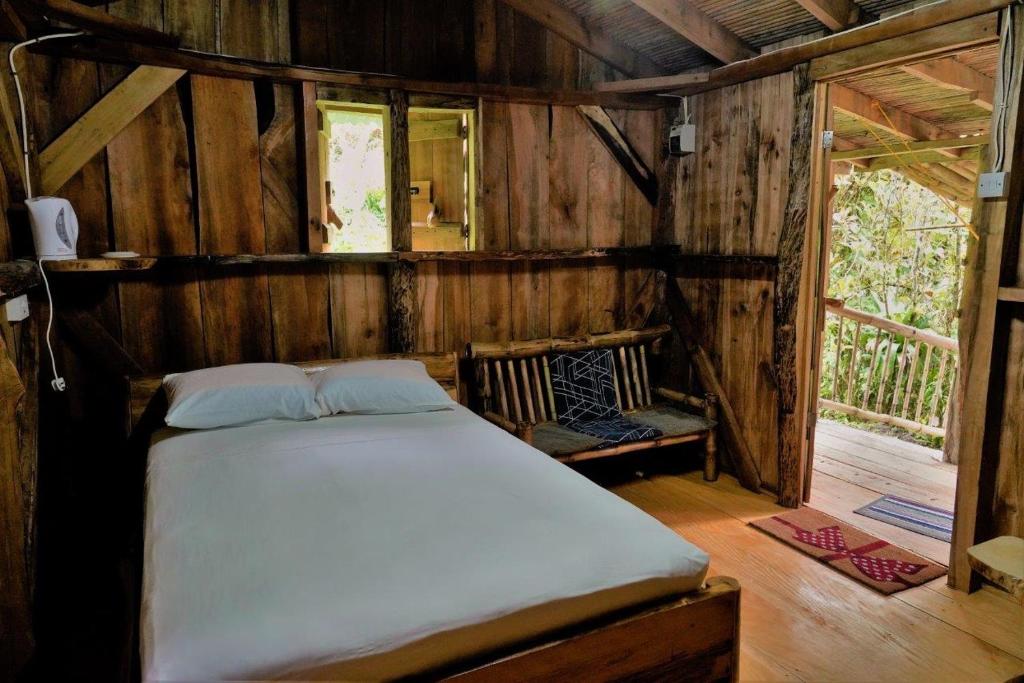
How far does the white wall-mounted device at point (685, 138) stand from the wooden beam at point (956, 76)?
116 cm

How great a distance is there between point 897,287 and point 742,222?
3.74m

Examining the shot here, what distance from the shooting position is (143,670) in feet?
4.42

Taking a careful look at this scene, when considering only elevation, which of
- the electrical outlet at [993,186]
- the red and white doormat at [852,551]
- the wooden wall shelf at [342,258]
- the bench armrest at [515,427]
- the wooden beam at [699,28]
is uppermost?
the wooden beam at [699,28]

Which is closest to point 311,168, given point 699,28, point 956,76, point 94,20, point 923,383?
point 94,20

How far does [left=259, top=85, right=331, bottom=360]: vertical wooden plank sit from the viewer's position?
340 cm

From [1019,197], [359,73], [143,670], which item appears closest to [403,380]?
[359,73]

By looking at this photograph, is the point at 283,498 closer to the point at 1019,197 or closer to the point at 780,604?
the point at 780,604

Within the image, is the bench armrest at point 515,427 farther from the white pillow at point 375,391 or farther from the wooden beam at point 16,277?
the wooden beam at point 16,277

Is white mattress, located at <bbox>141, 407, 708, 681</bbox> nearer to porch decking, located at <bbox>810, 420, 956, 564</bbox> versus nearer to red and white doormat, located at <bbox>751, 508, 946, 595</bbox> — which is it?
red and white doormat, located at <bbox>751, 508, 946, 595</bbox>

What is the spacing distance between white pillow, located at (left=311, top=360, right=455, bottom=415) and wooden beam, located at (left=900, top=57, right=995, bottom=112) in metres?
2.98

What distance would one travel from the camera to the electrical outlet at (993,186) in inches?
102

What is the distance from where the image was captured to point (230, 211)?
333 cm

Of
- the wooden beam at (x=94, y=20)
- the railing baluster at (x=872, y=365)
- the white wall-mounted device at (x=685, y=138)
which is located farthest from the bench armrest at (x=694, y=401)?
the wooden beam at (x=94, y=20)

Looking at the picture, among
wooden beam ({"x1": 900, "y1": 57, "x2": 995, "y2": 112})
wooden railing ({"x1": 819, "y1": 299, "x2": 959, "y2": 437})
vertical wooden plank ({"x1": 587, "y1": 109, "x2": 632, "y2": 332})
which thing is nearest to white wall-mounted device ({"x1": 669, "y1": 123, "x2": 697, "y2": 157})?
vertical wooden plank ({"x1": 587, "y1": 109, "x2": 632, "y2": 332})
